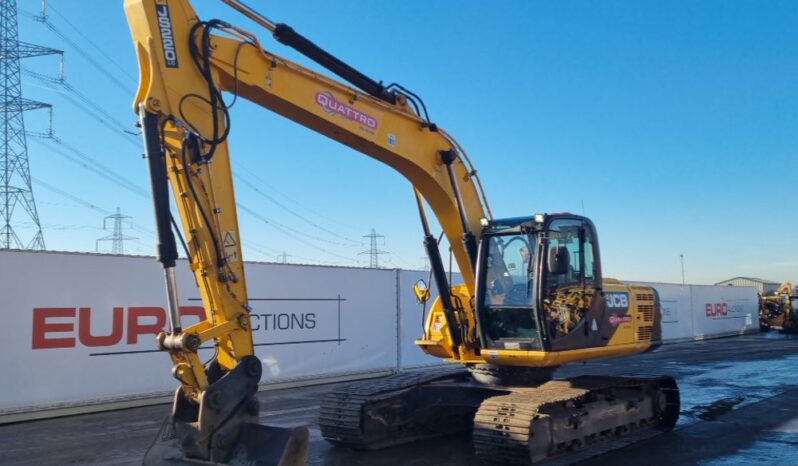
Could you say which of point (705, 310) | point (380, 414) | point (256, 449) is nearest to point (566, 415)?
point (380, 414)

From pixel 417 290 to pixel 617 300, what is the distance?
8.08 feet

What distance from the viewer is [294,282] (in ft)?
46.9

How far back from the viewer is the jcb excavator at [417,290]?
520cm

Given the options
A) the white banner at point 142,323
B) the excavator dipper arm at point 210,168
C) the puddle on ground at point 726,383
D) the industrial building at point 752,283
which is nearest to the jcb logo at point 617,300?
the puddle on ground at point 726,383

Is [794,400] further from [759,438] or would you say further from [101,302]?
[101,302]

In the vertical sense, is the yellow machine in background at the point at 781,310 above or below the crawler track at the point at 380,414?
above

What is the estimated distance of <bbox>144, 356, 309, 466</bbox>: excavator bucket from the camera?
4973mm

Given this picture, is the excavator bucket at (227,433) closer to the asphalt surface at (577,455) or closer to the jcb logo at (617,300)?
the asphalt surface at (577,455)

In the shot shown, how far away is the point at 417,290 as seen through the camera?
8.77 metres

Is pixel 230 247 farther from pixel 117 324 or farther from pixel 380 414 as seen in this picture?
pixel 117 324

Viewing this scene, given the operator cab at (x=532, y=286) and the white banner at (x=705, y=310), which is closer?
the operator cab at (x=532, y=286)

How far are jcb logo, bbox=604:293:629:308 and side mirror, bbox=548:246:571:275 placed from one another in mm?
1250

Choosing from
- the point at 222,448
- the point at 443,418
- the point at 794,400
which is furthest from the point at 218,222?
the point at 794,400

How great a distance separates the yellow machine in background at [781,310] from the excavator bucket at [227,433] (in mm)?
32733
